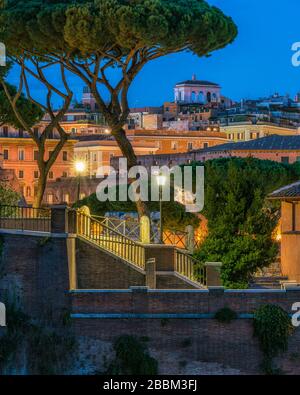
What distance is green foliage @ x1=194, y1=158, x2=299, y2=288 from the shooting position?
1340 inches

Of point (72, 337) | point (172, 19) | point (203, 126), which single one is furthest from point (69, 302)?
point (203, 126)

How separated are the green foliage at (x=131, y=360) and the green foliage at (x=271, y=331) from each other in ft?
8.09

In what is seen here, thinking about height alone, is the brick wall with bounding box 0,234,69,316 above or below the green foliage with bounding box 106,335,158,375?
above

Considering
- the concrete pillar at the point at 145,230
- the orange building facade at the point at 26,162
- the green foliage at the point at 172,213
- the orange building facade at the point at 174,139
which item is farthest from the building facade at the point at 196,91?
the concrete pillar at the point at 145,230

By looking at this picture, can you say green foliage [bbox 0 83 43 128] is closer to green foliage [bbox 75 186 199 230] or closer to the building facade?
green foliage [bbox 75 186 199 230]

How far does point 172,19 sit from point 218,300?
393 inches

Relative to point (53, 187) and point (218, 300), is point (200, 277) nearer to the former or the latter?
point (218, 300)

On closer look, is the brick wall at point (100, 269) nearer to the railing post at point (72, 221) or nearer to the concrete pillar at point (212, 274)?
the railing post at point (72, 221)

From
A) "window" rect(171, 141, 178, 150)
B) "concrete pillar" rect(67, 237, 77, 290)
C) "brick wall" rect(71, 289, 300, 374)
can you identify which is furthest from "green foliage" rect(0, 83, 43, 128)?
"window" rect(171, 141, 178, 150)

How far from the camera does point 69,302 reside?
91.9 ft

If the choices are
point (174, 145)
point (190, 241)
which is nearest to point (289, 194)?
point (190, 241)

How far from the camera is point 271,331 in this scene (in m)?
27.8

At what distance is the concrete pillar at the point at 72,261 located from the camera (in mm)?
28375

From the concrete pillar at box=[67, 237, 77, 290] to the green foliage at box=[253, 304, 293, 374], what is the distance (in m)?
4.26
